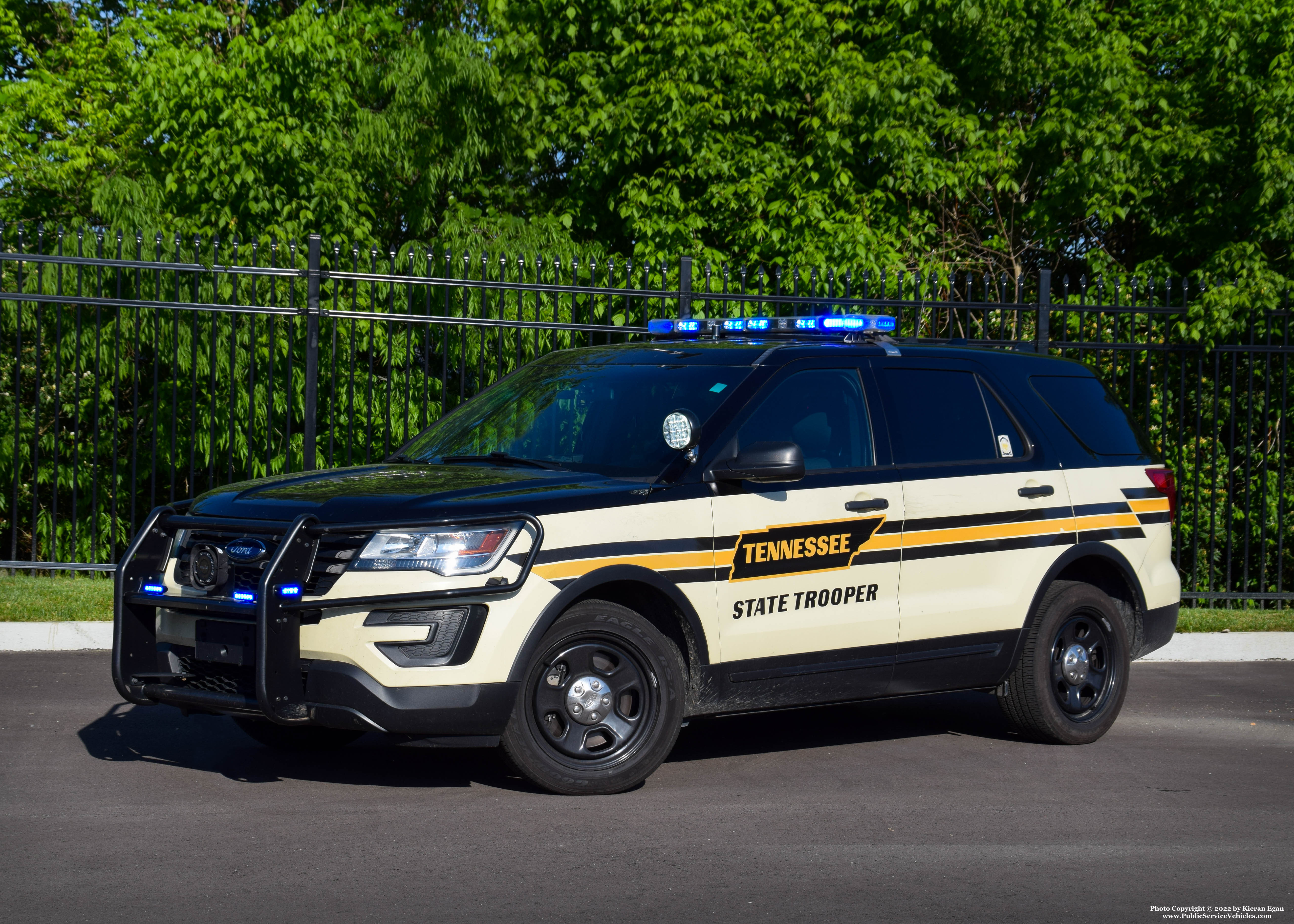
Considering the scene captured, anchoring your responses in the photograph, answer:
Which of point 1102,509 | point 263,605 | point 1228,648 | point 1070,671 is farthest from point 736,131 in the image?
point 263,605

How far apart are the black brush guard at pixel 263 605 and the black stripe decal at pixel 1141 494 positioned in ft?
11.2

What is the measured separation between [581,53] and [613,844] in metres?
12.6

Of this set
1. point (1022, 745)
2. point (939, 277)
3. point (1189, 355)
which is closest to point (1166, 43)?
point (1189, 355)

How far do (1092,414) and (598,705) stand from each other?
10.7ft

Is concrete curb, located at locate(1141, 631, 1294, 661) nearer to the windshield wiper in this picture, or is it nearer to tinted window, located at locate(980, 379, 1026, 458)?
tinted window, located at locate(980, 379, 1026, 458)

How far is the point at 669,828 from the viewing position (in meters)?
5.45

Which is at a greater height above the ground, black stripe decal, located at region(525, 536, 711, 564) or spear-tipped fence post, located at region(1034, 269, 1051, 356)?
spear-tipped fence post, located at region(1034, 269, 1051, 356)

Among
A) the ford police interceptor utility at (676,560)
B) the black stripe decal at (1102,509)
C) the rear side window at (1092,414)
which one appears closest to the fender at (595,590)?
the ford police interceptor utility at (676,560)

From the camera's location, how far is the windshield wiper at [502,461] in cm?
632

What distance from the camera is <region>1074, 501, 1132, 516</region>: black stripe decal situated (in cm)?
726

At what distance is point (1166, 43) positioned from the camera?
1650 cm

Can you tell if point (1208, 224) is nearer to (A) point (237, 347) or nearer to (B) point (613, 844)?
(A) point (237, 347)

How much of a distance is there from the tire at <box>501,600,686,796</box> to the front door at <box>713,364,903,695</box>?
1.20ft

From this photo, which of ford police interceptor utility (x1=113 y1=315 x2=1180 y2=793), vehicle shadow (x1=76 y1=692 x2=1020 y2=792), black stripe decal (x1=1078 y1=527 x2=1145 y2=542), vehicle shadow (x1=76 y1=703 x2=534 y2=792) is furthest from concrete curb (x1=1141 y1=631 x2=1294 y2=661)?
vehicle shadow (x1=76 y1=703 x2=534 y2=792)
